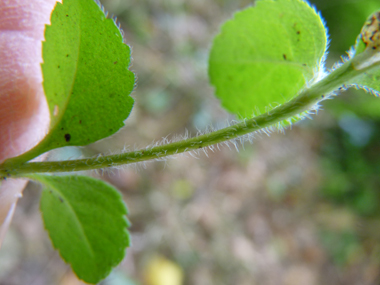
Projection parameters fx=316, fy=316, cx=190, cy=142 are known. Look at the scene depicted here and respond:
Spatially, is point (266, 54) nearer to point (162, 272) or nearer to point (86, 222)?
point (86, 222)

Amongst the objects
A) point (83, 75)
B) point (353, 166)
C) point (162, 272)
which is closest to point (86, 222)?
point (83, 75)

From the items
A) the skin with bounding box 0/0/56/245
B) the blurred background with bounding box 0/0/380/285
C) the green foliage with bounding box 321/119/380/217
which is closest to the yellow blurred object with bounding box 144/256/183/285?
the blurred background with bounding box 0/0/380/285

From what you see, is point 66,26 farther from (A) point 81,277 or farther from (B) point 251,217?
(B) point 251,217

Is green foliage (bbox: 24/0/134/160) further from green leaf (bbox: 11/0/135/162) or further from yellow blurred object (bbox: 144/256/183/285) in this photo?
yellow blurred object (bbox: 144/256/183/285)

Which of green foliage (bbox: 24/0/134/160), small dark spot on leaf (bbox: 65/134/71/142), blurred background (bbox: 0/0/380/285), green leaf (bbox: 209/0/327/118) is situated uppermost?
green leaf (bbox: 209/0/327/118)

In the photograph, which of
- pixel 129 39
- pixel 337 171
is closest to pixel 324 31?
pixel 129 39
